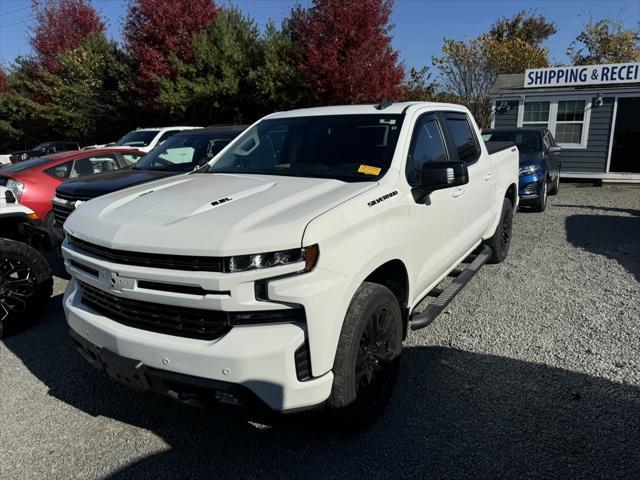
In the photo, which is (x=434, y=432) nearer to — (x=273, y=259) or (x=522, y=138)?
(x=273, y=259)

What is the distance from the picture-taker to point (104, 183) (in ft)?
18.8

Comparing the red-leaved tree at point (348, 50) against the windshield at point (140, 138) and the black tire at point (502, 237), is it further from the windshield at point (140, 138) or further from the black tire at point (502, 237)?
the black tire at point (502, 237)

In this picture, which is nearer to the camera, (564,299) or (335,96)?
(564,299)

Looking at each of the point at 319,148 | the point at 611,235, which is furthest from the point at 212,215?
the point at 611,235

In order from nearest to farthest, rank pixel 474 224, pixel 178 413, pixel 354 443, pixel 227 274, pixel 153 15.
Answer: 1. pixel 227 274
2. pixel 354 443
3. pixel 178 413
4. pixel 474 224
5. pixel 153 15

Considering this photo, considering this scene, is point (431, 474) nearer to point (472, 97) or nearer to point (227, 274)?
point (227, 274)

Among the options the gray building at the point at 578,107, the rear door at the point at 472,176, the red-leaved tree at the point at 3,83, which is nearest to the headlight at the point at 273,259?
the rear door at the point at 472,176

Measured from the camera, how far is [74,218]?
293cm

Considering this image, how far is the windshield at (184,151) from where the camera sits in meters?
6.78

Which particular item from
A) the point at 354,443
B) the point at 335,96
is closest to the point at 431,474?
the point at 354,443

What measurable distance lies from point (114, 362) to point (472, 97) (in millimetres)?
23024

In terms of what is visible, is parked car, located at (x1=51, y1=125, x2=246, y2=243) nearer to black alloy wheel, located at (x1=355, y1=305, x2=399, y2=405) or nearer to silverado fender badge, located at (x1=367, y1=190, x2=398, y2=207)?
silverado fender badge, located at (x1=367, y1=190, x2=398, y2=207)

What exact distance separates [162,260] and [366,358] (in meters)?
1.24

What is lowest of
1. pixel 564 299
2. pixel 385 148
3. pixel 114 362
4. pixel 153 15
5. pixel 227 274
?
pixel 564 299
